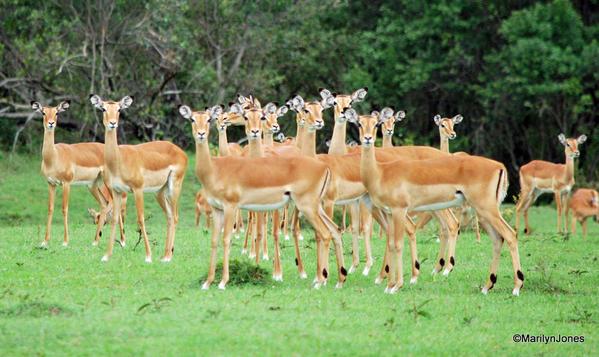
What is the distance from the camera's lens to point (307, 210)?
29.4 ft

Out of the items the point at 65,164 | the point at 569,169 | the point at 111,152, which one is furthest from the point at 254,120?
the point at 569,169

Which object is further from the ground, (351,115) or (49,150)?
(351,115)

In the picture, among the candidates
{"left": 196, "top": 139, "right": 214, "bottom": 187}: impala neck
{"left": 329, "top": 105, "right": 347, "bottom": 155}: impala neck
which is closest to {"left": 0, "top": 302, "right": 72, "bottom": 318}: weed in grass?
{"left": 196, "top": 139, "right": 214, "bottom": 187}: impala neck

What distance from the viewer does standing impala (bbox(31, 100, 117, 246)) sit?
11.8 metres

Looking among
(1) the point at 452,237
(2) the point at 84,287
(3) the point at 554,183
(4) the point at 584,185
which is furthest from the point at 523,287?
(4) the point at 584,185

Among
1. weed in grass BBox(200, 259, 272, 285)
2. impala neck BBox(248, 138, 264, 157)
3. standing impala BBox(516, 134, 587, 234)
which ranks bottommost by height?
standing impala BBox(516, 134, 587, 234)

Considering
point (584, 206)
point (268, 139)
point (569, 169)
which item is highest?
point (268, 139)

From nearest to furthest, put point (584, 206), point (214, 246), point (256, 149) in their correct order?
point (214, 246) < point (256, 149) < point (584, 206)

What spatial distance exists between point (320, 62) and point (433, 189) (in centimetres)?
1730

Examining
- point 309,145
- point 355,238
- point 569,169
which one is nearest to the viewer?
point 355,238

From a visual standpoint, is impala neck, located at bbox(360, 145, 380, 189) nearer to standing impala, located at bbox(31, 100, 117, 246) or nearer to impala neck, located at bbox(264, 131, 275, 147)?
impala neck, located at bbox(264, 131, 275, 147)

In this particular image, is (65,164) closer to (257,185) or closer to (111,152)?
(111,152)

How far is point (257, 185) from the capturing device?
888cm

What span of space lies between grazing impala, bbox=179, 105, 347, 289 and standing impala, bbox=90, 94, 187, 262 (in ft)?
5.95
